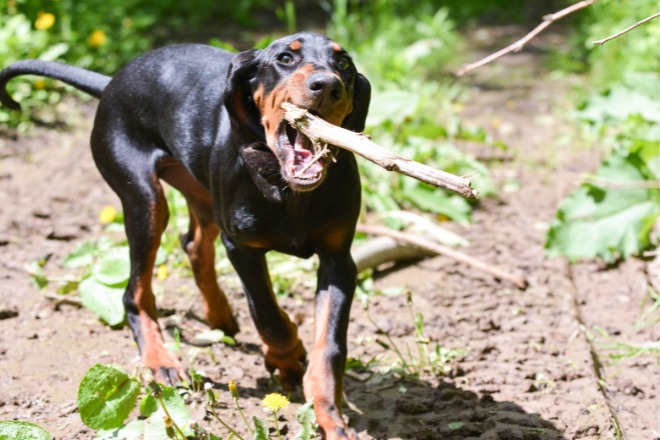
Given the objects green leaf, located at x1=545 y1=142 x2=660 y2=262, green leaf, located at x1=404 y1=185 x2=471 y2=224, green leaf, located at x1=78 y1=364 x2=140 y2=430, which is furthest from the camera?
green leaf, located at x1=404 y1=185 x2=471 y2=224

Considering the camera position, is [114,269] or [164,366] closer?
[164,366]

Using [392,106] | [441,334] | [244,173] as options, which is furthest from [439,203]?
[244,173]

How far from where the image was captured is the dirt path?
142 inches

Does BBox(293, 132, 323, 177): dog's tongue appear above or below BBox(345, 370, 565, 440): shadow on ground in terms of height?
above

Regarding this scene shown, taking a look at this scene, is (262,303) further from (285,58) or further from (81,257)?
(81,257)

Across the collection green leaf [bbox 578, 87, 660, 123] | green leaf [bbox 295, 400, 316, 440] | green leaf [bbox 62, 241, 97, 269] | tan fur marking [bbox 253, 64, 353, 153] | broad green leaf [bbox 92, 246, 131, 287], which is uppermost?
tan fur marking [bbox 253, 64, 353, 153]

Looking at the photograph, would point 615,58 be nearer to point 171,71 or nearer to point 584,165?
point 584,165

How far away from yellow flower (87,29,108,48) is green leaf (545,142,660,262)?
431 cm

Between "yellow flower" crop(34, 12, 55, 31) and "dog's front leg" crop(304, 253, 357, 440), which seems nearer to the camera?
"dog's front leg" crop(304, 253, 357, 440)

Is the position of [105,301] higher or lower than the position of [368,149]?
lower

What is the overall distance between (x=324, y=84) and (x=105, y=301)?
1867 mm

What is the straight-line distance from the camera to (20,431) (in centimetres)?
310

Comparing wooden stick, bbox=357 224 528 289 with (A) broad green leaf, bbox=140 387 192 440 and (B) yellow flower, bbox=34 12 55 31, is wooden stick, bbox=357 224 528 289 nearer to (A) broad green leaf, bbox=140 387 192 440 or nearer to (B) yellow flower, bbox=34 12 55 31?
(A) broad green leaf, bbox=140 387 192 440

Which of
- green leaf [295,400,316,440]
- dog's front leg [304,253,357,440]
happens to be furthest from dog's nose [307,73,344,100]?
green leaf [295,400,316,440]
